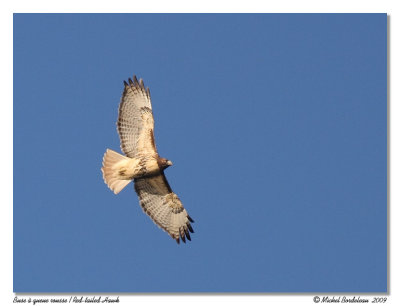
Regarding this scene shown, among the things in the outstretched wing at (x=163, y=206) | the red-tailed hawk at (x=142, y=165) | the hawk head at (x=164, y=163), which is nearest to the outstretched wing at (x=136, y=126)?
A: the red-tailed hawk at (x=142, y=165)

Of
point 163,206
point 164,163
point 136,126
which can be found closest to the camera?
point 164,163

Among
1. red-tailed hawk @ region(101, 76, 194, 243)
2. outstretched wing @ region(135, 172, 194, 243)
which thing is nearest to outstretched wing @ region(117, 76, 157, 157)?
red-tailed hawk @ region(101, 76, 194, 243)

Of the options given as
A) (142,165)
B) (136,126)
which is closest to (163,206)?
(142,165)

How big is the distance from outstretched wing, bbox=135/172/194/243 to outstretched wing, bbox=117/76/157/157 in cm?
65

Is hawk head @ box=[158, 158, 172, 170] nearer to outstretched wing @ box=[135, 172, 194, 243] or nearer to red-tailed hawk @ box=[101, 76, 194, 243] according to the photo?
red-tailed hawk @ box=[101, 76, 194, 243]

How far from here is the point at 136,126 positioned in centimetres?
1507

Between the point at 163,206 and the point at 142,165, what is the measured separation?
1232 mm

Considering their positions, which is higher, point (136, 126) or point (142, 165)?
point (136, 126)

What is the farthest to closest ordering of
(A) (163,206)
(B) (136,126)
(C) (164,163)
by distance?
(A) (163,206) < (B) (136,126) < (C) (164,163)

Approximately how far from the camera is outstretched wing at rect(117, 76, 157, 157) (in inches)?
591

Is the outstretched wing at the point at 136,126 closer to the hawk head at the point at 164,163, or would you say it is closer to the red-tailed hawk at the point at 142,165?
the red-tailed hawk at the point at 142,165

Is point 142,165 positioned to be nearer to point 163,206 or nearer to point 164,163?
point 164,163
